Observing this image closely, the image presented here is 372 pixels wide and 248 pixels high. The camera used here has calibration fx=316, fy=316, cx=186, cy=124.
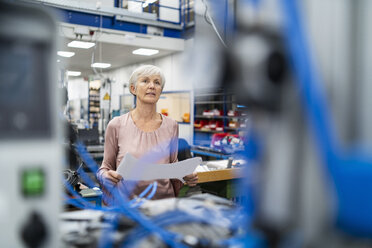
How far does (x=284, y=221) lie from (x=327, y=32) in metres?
0.22

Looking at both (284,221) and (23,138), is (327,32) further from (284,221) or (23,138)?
(23,138)

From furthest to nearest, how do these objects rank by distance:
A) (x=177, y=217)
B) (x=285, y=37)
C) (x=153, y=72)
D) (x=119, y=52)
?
(x=119, y=52), (x=153, y=72), (x=177, y=217), (x=285, y=37)

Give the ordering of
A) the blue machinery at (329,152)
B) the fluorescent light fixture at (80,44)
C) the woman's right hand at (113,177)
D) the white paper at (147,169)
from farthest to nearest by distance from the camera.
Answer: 1. the fluorescent light fixture at (80,44)
2. the woman's right hand at (113,177)
3. the white paper at (147,169)
4. the blue machinery at (329,152)

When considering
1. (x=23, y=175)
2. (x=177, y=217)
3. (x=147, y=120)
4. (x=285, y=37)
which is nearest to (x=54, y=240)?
(x=23, y=175)

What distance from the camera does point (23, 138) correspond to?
36 centimetres

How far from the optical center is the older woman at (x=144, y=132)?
1516 millimetres

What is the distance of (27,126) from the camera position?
367 mm

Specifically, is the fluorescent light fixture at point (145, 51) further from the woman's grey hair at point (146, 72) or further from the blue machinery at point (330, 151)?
the blue machinery at point (330, 151)

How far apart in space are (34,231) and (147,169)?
668 mm

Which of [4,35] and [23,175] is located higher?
[4,35]

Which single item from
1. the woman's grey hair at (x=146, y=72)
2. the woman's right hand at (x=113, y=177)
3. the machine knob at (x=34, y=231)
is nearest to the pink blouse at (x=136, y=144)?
the woman's right hand at (x=113, y=177)

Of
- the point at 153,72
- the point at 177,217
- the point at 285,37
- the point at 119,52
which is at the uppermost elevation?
the point at 119,52

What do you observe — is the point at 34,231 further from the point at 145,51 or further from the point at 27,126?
the point at 145,51

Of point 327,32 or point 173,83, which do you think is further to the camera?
point 173,83
